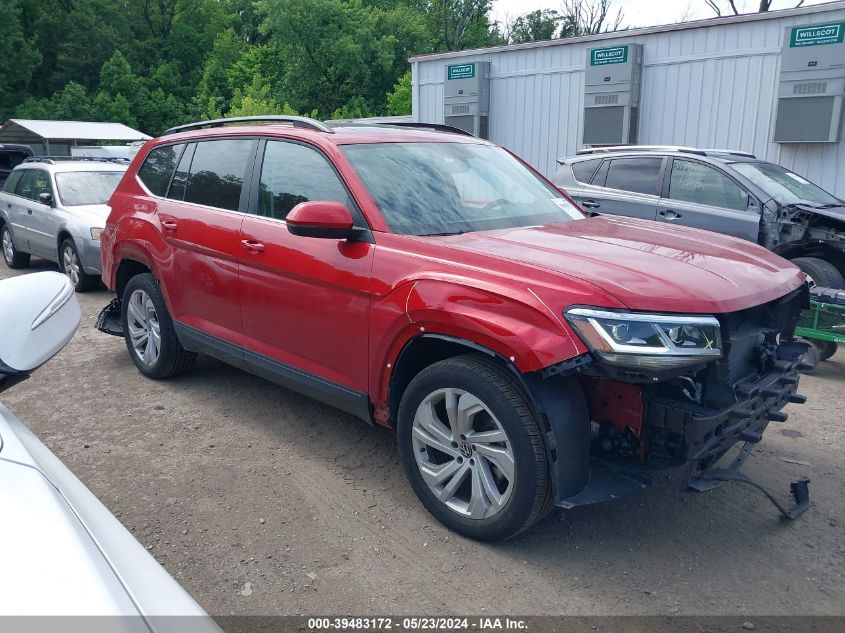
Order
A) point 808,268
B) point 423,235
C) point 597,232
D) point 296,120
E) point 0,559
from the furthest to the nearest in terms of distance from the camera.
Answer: point 808,268, point 296,120, point 597,232, point 423,235, point 0,559

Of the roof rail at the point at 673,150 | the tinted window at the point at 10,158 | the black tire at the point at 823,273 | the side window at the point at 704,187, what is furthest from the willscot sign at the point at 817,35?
the tinted window at the point at 10,158

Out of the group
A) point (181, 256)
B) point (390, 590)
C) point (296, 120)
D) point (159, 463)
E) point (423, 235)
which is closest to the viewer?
point (390, 590)

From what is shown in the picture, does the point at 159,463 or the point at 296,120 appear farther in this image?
the point at 296,120

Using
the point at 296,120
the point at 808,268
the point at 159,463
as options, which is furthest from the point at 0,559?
the point at 808,268

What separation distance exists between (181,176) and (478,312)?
2925 millimetres

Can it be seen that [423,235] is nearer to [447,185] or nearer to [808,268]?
[447,185]

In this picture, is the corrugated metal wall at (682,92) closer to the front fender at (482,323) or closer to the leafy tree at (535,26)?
the front fender at (482,323)

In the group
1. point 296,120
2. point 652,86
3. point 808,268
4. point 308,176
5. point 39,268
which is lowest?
point 39,268

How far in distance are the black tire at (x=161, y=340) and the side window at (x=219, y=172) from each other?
2.39ft

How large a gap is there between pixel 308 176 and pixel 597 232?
62.1 inches

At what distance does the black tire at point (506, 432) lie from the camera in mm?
2869

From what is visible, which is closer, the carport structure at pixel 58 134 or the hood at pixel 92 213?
the hood at pixel 92 213

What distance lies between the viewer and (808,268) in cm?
629

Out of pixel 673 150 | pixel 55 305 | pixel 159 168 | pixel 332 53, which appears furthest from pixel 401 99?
pixel 55 305
